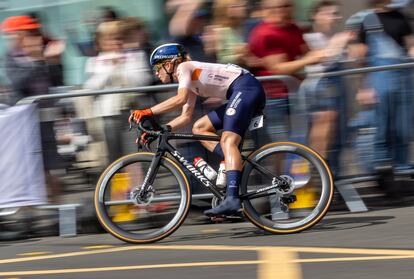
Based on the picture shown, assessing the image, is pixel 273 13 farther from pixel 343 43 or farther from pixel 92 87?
pixel 92 87

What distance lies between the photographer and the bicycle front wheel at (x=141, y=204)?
29.0 feet

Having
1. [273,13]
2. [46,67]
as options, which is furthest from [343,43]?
[46,67]

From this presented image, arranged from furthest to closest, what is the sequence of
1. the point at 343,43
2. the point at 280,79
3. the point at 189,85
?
the point at 343,43
the point at 280,79
the point at 189,85

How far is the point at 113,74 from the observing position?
10.3 meters

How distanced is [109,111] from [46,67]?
107 cm

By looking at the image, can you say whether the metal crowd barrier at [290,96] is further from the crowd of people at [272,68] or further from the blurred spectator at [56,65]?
the blurred spectator at [56,65]

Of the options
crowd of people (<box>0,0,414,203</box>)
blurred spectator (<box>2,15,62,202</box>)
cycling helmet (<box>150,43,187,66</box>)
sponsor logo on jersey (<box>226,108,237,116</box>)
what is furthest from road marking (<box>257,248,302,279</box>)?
blurred spectator (<box>2,15,62,202</box>)

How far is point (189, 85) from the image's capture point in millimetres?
8750

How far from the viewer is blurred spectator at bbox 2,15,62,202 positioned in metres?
9.77

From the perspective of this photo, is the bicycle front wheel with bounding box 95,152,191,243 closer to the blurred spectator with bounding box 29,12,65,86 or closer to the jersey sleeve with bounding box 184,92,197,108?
the jersey sleeve with bounding box 184,92,197,108

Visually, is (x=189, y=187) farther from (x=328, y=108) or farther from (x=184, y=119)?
(x=328, y=108)

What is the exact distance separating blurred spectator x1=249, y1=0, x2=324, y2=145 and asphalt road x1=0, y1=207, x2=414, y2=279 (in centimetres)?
95

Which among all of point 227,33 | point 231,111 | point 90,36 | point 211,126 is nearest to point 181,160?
point 211,126

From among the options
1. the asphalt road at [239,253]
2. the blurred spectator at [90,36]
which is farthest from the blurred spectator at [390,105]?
the blurred spectator at [90,36]
